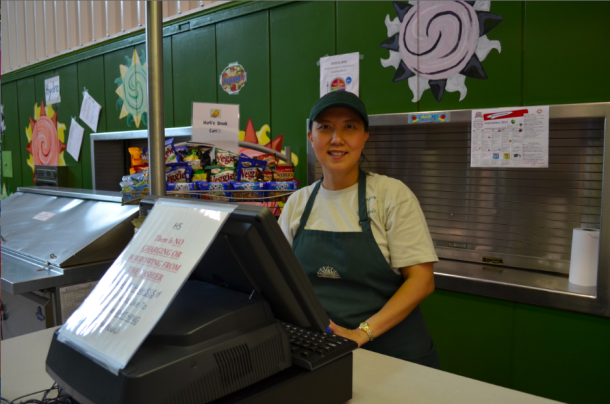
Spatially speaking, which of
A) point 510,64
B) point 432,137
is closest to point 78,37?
point 432,137

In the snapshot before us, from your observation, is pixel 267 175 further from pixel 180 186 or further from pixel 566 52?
pixel 566 52

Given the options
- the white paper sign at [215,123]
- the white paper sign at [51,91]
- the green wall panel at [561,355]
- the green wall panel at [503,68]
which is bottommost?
the green wall panel at [561,355]

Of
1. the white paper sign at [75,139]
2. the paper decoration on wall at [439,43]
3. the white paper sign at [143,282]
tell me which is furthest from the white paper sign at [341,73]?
the white paper sign at [75,139]

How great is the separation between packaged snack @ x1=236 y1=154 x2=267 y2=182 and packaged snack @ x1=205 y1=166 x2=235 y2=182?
36 mm

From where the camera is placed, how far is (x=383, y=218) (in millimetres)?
1499

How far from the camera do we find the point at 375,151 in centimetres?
260

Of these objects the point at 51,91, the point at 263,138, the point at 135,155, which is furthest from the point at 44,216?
the point at 51,91

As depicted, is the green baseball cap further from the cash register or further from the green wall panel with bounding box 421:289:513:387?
the green wall panel with bounding box 421:289:513:387

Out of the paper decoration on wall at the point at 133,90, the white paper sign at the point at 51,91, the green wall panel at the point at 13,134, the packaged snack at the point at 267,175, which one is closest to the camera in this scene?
the packaged snack at the point at 267,175

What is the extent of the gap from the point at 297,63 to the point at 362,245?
5.29 ft

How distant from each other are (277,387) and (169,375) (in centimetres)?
17

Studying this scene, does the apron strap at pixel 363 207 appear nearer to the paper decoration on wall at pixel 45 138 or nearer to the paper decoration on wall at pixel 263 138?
the paper decoration on wall at pixel 263 138

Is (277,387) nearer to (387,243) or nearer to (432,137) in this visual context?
(387,243)

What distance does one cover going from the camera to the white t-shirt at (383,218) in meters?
1.43
